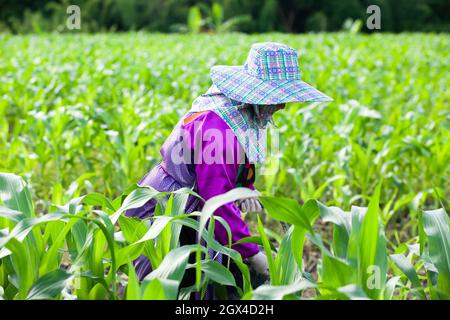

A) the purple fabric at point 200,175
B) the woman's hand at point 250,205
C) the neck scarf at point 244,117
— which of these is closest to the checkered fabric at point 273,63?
the neck scarf at point 244,117

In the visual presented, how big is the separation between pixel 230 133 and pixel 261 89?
0.55 ft

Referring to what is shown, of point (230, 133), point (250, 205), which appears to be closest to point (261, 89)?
point (230, 133)

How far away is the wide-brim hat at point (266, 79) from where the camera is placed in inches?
83.7

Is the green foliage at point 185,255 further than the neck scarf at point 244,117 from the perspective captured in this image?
No

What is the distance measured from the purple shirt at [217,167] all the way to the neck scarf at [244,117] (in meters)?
0.02

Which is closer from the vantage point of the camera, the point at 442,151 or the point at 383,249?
the point at 383,249

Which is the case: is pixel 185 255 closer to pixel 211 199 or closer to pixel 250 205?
pixel 211 199

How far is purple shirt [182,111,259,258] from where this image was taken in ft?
7.00

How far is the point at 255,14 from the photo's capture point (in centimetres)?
3200

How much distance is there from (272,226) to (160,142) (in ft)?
3.05

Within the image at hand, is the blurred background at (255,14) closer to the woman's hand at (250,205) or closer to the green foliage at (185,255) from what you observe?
the woman's hand at (250,205)

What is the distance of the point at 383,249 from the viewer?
180 centimetres
